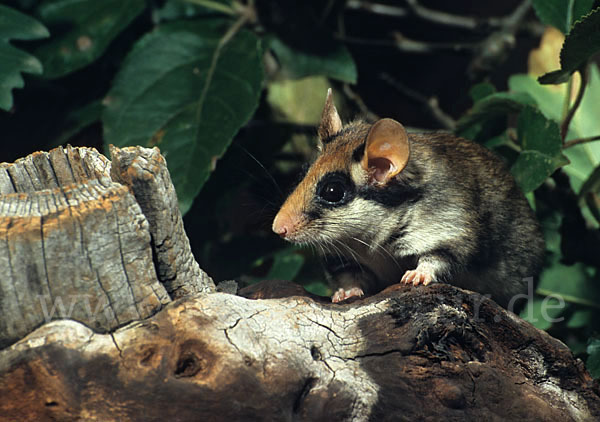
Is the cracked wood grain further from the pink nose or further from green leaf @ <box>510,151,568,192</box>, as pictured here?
green leaf @ <box>510,151,568,192</box>

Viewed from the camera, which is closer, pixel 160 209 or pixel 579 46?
pixel 160 209

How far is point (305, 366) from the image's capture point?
1.97m

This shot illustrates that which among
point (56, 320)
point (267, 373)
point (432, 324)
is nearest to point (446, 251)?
point (432, 324)

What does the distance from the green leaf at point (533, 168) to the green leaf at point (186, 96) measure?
1.28 meters

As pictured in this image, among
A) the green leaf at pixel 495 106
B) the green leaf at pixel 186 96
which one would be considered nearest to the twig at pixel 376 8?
the green leaf at pixel 186 96

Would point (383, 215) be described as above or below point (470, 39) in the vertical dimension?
below

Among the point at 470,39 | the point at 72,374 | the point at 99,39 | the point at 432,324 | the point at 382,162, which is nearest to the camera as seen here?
the point at 72,374

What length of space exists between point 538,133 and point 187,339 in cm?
203

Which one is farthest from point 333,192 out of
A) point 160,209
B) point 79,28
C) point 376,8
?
point 376,8

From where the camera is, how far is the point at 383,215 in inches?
108

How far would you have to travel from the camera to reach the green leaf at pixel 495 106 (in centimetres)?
340

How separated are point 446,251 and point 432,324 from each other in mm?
602

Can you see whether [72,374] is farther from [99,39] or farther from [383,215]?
[99,39]

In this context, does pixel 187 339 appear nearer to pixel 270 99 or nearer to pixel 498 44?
pixel 270 99
